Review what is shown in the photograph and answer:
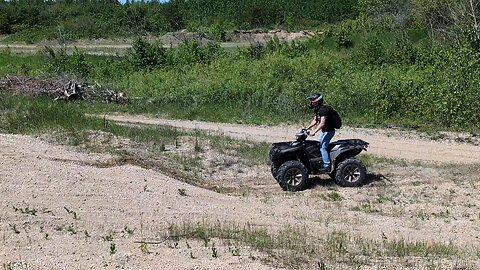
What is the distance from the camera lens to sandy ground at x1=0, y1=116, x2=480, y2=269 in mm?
7816

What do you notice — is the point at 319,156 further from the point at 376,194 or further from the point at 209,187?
the point at 209,187

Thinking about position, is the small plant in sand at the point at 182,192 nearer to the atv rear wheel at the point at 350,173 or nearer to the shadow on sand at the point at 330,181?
the shadow on sand at the point at 330,181

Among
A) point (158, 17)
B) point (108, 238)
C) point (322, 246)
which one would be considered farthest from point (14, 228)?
point (158, 17)

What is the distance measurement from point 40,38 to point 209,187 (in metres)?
53.4

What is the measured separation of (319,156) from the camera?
13492 mm

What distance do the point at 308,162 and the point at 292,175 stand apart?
1.53 ft

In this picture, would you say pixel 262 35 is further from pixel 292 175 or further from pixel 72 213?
pixel 72 213

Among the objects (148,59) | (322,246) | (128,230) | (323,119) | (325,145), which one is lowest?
(322,246)

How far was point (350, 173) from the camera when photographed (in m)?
13.6

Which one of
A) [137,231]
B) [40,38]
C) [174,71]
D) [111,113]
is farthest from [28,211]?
[40,38]

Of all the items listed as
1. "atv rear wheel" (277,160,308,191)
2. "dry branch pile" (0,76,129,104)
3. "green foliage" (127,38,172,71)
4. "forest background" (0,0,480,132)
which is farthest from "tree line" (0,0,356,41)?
"atv rear wheel" (277,160,308,191)

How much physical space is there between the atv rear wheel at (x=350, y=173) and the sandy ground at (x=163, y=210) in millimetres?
210

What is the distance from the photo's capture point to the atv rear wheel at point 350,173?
13.5 meters

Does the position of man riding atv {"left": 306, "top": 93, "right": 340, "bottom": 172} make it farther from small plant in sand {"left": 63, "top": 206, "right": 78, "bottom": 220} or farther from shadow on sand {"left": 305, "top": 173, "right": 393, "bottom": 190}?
small plant in sand {"left": 63, "top": 206, "right": 78, "bottom": 220}
